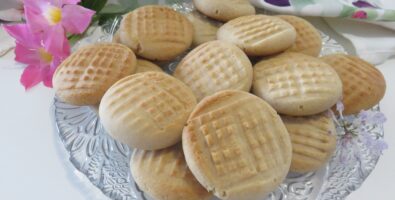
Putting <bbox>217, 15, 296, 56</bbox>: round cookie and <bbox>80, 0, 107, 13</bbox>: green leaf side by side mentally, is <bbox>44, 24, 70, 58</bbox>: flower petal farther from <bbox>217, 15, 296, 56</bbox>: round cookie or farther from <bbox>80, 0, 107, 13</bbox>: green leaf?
<bbox>217, 15, 296, 56</bbox>: round cookie

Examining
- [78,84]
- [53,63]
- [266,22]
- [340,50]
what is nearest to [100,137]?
[78,84]

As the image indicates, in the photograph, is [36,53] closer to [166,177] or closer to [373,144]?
[166,177]

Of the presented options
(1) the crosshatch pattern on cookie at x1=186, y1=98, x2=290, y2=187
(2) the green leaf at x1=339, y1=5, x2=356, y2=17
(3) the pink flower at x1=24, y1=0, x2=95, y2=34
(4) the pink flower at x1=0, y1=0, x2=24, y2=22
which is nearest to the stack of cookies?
(1) the crosshatch pattern on cookie at x1=186, y1=98, x2=290, y2=187

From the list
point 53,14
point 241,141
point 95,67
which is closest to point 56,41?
point 53,14

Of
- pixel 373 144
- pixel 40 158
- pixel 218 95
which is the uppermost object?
pixel 218 95

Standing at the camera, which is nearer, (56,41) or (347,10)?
(56,41)

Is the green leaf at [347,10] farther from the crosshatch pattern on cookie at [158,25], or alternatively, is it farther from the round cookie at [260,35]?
the crosshatch pattern on cookie at [158,25]
